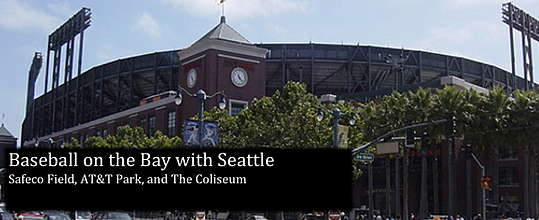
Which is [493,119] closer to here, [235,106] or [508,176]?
[508,176]

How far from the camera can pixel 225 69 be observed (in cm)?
7662

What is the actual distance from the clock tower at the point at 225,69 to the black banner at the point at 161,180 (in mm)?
53414

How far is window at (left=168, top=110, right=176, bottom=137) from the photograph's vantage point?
8306 centimetres

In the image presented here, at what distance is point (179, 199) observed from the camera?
67.7 feet

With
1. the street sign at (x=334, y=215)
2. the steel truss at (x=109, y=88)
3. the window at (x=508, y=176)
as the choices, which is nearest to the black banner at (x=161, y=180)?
the street sign at (x=334, y=215)

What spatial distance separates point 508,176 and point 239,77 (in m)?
32.6

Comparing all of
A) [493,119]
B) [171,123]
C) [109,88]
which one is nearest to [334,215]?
[493,119]

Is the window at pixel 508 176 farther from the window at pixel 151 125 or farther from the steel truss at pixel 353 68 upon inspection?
the window at pixel 151 125

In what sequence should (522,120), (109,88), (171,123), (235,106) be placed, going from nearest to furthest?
(522,120) → (235,106) → (171,123) → (109,88)

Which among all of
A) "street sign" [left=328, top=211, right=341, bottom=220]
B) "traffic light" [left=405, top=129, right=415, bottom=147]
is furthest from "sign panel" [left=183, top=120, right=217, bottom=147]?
"traffic light" [left=405, top=129, right=415, bottom=147]

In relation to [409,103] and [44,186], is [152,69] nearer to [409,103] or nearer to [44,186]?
[409,103]

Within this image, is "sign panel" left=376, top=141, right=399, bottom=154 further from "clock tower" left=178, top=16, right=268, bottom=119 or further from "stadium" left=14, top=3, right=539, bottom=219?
"clock tower" left=178, top=16, right=268, bottom=119

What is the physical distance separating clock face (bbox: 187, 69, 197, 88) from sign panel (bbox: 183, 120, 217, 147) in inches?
1840

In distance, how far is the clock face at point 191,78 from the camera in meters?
78.8
